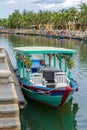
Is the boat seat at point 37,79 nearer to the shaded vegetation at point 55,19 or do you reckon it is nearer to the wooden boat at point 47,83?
the wooden boat at point 47,83

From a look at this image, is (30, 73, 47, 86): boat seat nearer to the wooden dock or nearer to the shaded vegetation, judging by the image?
the wooden dock

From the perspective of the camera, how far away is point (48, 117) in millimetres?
16547

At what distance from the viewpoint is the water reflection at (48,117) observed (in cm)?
1539

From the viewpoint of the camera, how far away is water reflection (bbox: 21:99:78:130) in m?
15.4

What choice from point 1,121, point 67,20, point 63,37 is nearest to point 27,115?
point 1,121

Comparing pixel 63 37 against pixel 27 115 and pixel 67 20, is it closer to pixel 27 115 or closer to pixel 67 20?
pixel 67 20

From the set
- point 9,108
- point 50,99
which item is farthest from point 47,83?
point 9,108

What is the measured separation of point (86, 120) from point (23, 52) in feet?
17.9

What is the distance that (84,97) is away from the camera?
66.6ft

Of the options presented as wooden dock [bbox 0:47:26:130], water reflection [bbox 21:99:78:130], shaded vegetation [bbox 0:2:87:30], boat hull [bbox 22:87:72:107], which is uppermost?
wooden dock [bbox 0:47:26:130]

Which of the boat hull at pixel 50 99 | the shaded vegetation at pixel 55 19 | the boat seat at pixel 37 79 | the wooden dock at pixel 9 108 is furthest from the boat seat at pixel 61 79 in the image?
the shaded vegetation at pixel 55 19

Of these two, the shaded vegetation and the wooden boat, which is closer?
the wooden boat

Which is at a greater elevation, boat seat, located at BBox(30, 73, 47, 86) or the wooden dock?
the wooden dock

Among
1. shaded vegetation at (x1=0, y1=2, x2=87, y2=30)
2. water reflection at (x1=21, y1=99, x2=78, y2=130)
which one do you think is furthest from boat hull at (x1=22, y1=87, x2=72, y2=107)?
shaded vegetation at (x1=0, y1=2, x2=87, y2=30)
